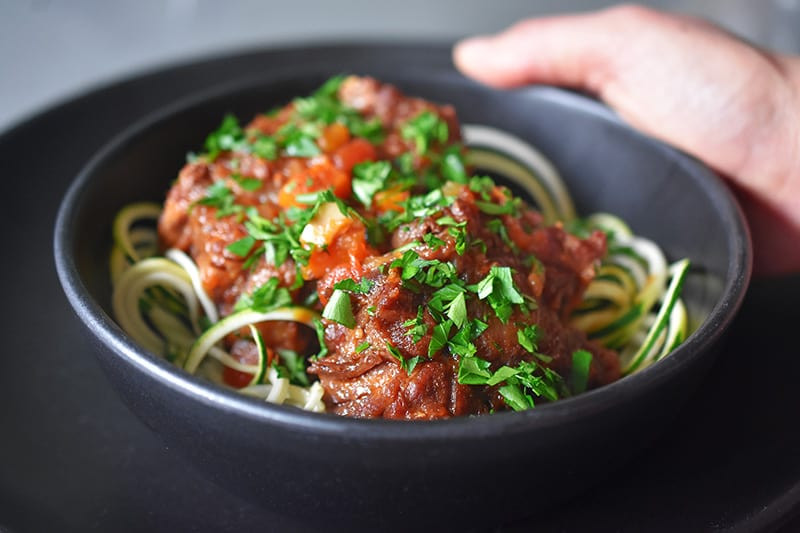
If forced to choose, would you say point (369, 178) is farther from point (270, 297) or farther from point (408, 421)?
point (408, 421)

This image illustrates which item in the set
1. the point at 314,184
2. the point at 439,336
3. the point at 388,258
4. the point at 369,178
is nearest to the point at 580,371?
the point at 439,336

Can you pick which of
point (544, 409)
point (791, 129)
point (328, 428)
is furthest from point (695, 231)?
point (328, 428)

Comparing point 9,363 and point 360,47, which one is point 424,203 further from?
point 360,47

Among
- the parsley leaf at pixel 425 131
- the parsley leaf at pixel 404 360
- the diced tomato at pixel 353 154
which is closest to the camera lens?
the parsley leaf at pixel 404 360

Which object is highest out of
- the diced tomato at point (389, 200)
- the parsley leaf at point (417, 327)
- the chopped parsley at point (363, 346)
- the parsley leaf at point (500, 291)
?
the diced tomato at point (389, 200)

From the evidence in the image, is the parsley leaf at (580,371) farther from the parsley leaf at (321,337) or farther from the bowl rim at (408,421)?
the parsley leaf at (321,337)

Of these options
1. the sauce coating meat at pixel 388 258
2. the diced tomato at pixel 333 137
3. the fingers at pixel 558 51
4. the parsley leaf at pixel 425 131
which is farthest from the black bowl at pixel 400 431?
the parsley leaf at pixel 425 131
